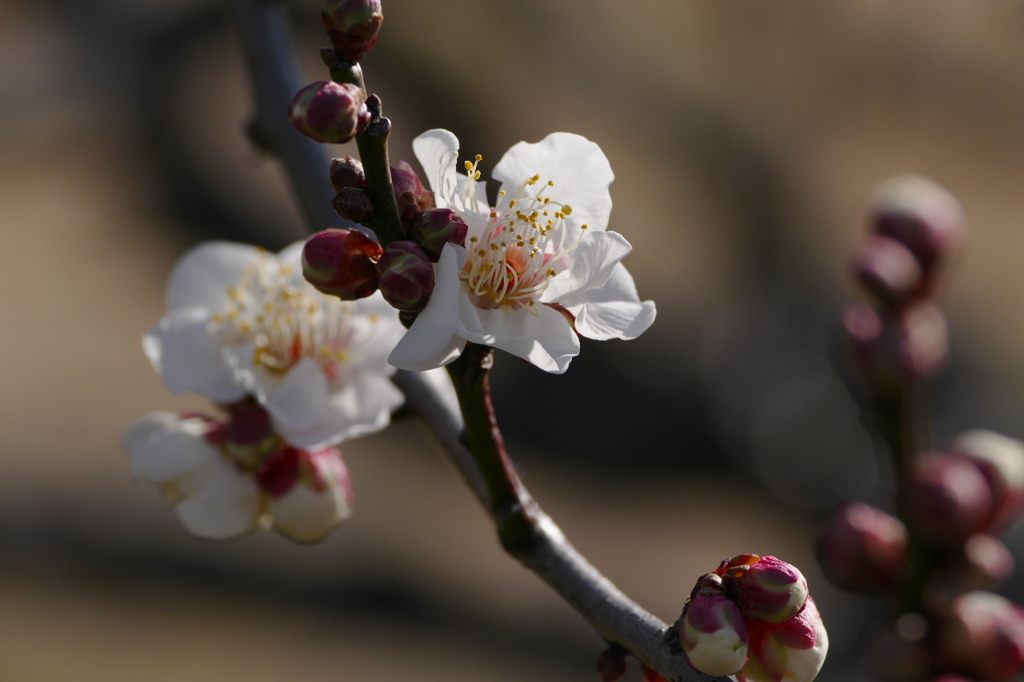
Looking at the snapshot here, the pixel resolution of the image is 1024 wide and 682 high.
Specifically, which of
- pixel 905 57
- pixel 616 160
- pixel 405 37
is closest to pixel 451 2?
pixel 405 37

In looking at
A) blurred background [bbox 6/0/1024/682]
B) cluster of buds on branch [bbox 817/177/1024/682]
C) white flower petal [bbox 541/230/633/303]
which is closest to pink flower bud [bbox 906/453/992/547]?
cluster of buds on branch [bbox 817/177/1024/682]

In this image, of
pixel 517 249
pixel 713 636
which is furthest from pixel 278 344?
pixel 713 636

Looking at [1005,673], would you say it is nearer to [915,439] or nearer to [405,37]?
[915,439]

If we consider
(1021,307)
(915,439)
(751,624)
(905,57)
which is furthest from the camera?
(905,57)

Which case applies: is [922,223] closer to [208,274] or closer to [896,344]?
[896,344]

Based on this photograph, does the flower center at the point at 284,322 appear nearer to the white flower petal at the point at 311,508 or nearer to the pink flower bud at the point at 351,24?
the white flower petal at the point at 311,508

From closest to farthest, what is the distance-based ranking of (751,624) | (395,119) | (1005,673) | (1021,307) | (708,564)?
(751,624) < (1005,673) < (708,564) < (1021,307) < (395,119)
